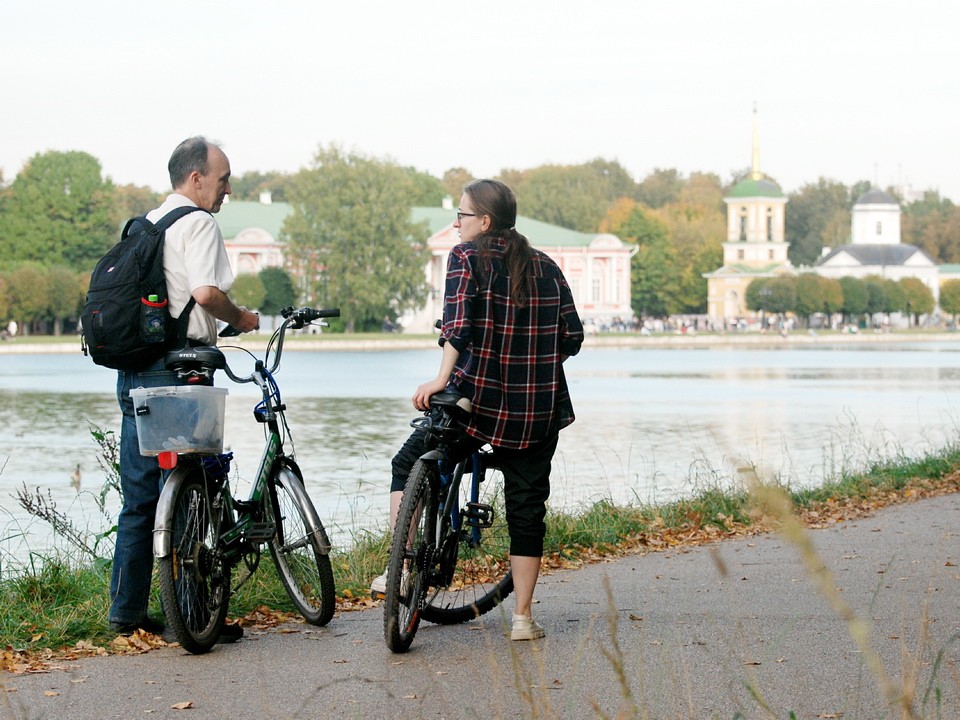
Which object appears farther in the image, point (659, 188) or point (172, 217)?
point (659, 188)

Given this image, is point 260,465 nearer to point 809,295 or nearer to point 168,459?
point 168,459

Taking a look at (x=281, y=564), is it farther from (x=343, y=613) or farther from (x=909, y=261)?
(x=909, y=261)

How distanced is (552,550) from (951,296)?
131m

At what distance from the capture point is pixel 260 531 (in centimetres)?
550

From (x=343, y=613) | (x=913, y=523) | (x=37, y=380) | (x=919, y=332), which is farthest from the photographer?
(x=919, y=332)

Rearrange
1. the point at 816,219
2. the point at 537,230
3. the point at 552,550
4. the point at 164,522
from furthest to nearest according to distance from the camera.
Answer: the point at 816,219 < the point at 537,230 < the point at 552,550 < the point at 164,522

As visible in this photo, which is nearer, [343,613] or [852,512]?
[343,613]

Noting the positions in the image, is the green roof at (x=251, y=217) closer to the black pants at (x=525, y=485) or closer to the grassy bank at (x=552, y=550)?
the grassy bank at (x=552, y=550)

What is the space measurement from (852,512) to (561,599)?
12.6ft

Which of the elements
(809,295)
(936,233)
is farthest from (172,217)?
(936,233)

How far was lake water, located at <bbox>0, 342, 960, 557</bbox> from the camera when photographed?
13.7m

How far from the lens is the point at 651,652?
4.98m

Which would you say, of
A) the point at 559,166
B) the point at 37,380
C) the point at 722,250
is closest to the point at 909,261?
the point at 722,250

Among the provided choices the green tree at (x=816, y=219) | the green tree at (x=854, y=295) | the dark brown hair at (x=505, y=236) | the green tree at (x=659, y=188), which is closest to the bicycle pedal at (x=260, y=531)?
the dark brown hair at (x=505, y=236)
